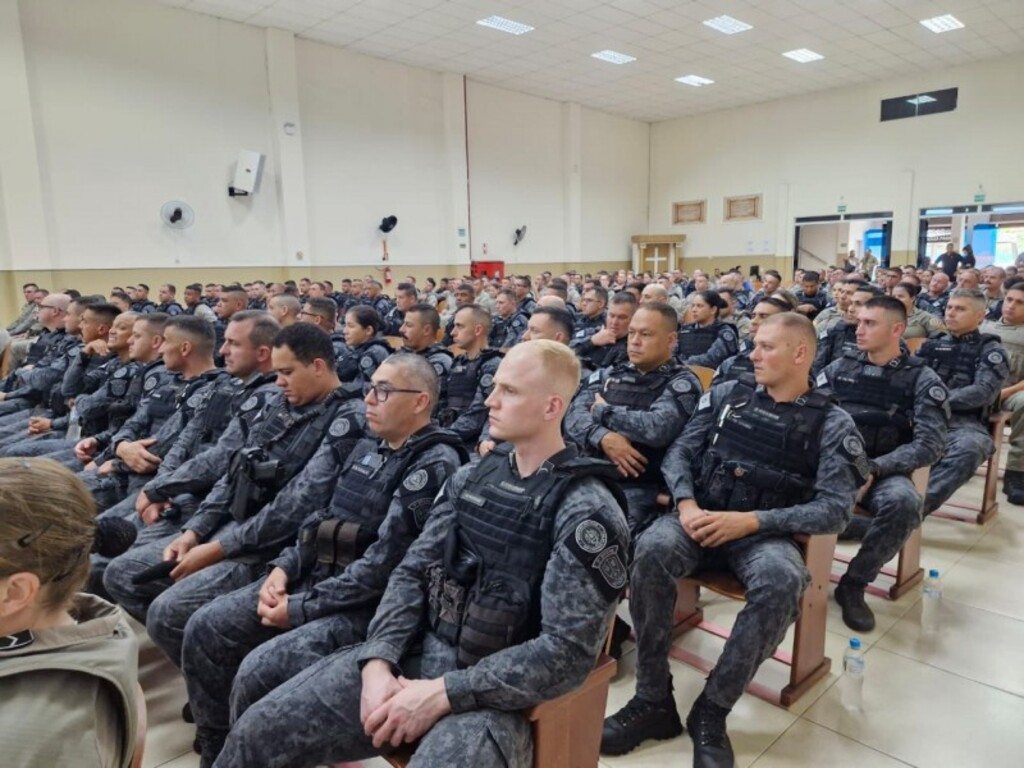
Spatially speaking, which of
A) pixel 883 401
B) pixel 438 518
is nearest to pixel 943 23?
pixel 883 401

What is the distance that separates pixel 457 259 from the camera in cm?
1328

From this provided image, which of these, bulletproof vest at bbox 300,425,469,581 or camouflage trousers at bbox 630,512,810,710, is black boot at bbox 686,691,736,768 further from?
bulletproof vest at bbox 300,425,469,581

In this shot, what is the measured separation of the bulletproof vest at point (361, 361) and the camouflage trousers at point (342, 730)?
9.52 ft

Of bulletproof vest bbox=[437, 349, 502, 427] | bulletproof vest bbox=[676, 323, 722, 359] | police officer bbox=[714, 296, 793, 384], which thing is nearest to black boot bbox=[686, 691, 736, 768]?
police officer bbox=[714, 296, 793, 384]

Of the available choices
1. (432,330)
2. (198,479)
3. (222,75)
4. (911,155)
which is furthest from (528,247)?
(198,479)

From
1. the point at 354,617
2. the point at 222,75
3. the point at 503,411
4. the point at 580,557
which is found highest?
the point at 222,75

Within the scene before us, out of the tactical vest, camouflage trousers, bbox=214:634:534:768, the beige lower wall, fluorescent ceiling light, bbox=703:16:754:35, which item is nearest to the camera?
camouflage trousers, bbox=214:634:534:768

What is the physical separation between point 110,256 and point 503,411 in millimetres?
9942

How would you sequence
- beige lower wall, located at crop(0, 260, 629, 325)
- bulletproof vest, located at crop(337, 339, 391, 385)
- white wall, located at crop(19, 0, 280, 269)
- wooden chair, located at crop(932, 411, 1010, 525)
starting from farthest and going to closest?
white wall, located at crop(19, 0, 280, 269), beige lower wall, located at crop(0, 260, 629, 325), bulletproof vest, located at crop(337, 339, 391, 385), wooden chair, located at crop(932, 411, 1010, 525)

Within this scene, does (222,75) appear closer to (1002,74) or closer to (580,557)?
(580,557)

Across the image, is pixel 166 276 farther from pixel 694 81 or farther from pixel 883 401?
pixel 694 81

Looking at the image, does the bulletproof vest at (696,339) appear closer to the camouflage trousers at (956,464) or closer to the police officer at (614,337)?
the police officer at (614,337)

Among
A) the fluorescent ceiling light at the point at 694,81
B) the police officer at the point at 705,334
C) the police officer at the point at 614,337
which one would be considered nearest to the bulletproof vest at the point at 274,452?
the police officer at the point at 614,337

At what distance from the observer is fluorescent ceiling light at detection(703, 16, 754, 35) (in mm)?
10016
